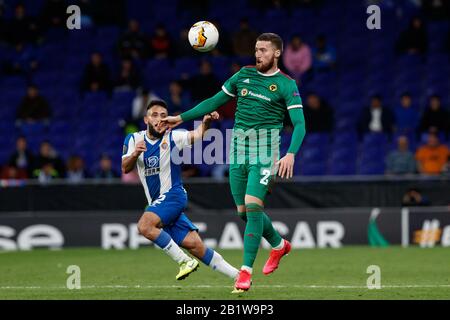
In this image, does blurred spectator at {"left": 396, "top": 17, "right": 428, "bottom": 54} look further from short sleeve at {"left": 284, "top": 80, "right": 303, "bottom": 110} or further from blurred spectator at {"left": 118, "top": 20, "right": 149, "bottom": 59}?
short sleeve at {"left": 284, "top": 80, "right": 303, "bottom": 110}

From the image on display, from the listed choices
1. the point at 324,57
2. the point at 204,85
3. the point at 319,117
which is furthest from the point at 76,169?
the point at 324,57

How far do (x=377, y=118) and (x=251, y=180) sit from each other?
391 inches

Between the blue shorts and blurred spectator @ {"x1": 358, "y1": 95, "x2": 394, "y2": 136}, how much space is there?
9.45 m

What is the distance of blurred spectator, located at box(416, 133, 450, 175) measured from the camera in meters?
17.4

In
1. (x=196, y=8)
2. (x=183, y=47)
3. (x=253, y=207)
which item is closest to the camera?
(x=253, y=207)

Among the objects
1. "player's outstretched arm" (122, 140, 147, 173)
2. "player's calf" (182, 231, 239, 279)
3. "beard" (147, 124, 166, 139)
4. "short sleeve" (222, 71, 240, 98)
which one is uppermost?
"short sleeve" (222, 71, 240, 98)

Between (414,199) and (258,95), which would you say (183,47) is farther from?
Result: (258,95)

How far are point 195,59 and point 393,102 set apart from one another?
14.1 ft

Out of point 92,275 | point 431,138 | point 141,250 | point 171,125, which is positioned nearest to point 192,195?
point 141,250

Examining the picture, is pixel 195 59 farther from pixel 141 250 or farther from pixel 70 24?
pixel 141 250

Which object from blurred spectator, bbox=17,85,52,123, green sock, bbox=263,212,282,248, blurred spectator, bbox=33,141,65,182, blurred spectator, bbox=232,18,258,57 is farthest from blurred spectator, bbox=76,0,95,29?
green sock, bbox=263,212,282,248

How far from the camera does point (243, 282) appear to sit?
9.05 metres

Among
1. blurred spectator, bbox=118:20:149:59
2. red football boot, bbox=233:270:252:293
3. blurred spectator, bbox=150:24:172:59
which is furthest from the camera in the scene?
blurred spectator, bbox=150:24:172:59

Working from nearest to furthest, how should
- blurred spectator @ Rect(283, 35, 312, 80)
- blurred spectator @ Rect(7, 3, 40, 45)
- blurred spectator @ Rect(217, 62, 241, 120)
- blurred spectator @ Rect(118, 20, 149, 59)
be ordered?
1. blurred spectator @ Rect(217, 62, 241, 120)
2. blurred spectator @ Rect(283, 35, 312, 80)
3. blurred spectator @ Rect(118, 20, 149, 59)
4. blurred spectator @ Rect(7, 3, 40, 45)
